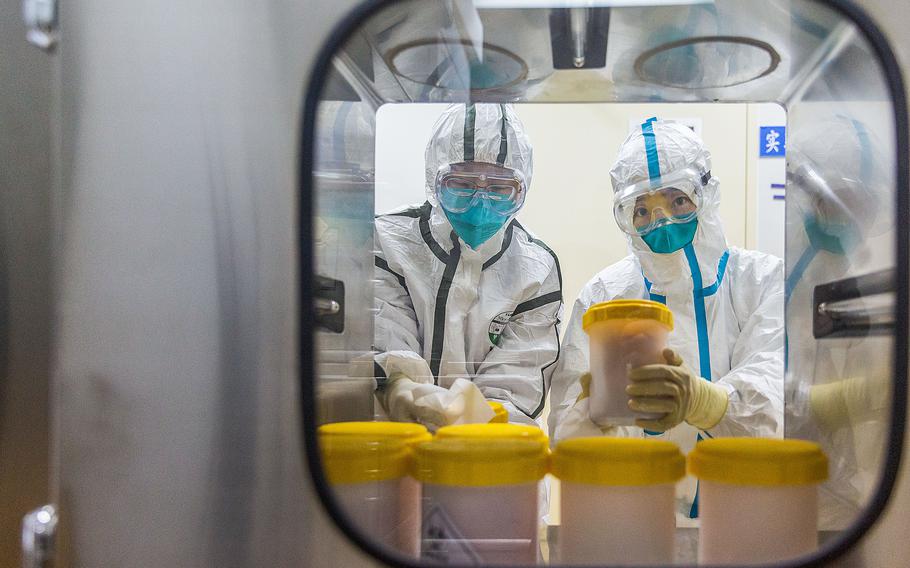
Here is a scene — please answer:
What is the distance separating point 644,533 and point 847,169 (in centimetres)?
49

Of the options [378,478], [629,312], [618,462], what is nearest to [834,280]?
[629,312]

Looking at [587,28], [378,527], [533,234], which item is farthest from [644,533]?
[533,234]

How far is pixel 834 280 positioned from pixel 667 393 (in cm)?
24

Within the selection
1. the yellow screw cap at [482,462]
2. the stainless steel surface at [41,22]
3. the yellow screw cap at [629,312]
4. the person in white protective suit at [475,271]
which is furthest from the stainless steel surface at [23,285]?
the yellow screw cap at [629,312]

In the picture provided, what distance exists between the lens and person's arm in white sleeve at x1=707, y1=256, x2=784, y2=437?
1.02m

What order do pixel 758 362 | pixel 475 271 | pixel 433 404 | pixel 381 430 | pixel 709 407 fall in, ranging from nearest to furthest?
pixel 381 430 < pixel 433 404 < pixel 709 407 < pixel 758 362 < pixel 475 271

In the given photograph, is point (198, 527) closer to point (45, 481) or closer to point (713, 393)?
point (45, 481)

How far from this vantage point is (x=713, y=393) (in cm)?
104

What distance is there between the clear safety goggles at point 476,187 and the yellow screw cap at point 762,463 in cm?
77

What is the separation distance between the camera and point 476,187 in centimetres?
138

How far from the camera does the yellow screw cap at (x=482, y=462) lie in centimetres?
67

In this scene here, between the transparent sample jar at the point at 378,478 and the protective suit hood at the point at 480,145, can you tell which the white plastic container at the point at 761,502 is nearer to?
the transparent sample jar at the point at 378,478

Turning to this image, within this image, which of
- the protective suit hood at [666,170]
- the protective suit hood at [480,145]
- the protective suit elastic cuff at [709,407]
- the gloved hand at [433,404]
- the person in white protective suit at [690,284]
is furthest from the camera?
the protective suit hood at [666,170]

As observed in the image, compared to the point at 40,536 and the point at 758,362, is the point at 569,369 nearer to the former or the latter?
the point at 758,362
